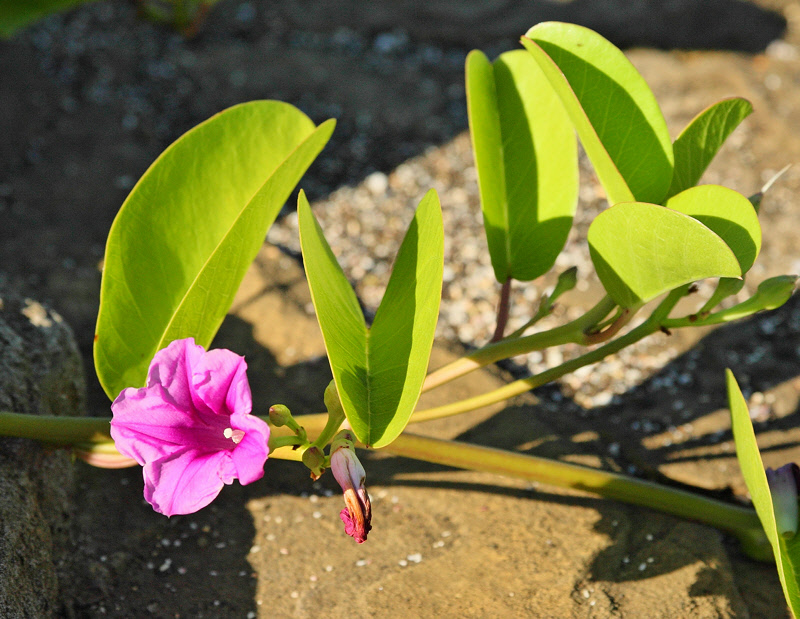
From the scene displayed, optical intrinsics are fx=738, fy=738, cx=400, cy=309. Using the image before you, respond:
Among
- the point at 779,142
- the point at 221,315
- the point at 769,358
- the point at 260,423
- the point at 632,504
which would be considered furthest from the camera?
the point at 779,142

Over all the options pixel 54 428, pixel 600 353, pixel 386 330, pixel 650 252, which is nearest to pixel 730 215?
pixel 650 252

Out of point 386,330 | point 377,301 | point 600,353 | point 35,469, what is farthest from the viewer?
point 377,301

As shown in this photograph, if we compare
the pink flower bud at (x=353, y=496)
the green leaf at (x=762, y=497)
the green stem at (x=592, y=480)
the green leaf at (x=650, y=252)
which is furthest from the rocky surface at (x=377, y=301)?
the green leaf at (x=650, y=252)

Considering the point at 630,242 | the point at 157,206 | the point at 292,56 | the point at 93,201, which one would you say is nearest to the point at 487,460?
the point at 630,242

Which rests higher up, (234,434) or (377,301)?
(234,434)

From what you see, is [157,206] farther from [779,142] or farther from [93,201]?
[779,142]

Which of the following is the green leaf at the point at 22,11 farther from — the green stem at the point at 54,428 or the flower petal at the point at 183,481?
the flower petal at the point at 183,481

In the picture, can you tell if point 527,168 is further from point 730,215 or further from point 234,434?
point 234,434
